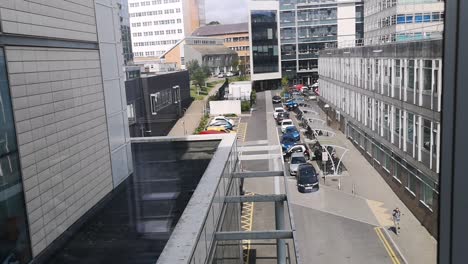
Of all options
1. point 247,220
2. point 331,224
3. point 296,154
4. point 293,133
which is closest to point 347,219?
point 331,224

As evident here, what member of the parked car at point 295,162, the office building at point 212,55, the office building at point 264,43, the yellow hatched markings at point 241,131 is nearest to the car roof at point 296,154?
the parked car at point 295,162

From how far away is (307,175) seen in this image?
17.3ft

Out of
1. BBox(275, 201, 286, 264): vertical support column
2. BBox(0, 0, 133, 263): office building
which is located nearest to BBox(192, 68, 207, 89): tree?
BBox(275, 201, 286, 264): vertical support column

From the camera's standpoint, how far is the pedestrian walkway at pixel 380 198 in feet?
10.1

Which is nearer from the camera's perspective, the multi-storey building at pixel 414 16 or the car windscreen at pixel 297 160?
the multi-storey building at pixel 414 16

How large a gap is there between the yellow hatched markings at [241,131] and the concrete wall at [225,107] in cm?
154

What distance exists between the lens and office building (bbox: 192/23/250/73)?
56.3 feet

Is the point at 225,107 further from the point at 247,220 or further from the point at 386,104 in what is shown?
the point at 247,220

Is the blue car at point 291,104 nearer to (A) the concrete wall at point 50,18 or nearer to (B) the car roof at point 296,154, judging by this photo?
(B) the car roof at point 296,154

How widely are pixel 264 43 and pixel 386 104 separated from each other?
1143cm

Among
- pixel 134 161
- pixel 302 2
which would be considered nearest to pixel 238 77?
pixel 302 2

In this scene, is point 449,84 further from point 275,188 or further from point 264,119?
point 264,119

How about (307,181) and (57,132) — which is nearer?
(57,132)

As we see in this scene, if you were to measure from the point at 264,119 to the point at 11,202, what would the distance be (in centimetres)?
991
